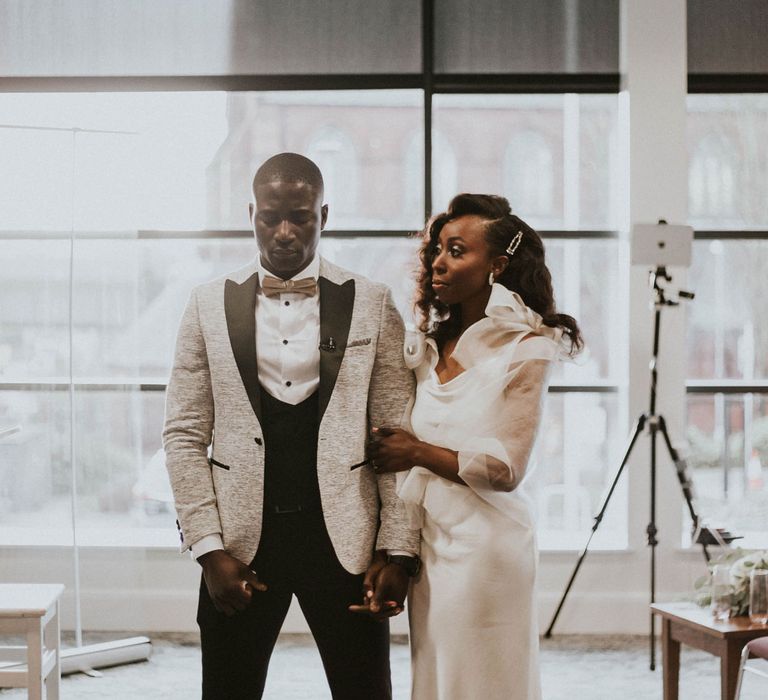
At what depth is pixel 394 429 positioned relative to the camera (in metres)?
2.01

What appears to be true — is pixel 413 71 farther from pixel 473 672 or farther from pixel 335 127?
pixel 473 672

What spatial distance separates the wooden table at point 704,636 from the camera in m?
2.67

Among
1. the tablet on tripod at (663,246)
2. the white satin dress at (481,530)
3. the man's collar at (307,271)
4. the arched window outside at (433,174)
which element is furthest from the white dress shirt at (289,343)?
the arched window outside at (433,174)

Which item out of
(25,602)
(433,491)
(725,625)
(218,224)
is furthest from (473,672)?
(218,224)

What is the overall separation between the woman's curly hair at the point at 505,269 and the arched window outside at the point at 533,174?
2.53 meters

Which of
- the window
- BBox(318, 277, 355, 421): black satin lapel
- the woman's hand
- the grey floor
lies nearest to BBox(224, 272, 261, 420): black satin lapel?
BBox(318, 277, 355, 421): black satin lapel

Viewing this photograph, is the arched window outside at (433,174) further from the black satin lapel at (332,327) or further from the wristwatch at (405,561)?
the wristwatch at (405,561)

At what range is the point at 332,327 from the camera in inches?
78.7

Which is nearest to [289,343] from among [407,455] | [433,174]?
[407,455]

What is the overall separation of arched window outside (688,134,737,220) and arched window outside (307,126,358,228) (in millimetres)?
1679

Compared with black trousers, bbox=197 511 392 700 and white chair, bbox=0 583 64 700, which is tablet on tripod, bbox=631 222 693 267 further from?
white chair, bbox=0 583 64 700

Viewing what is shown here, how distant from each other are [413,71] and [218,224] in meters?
1.21

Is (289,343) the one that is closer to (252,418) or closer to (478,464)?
(252,418)

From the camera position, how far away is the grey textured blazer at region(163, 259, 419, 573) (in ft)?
6.35
